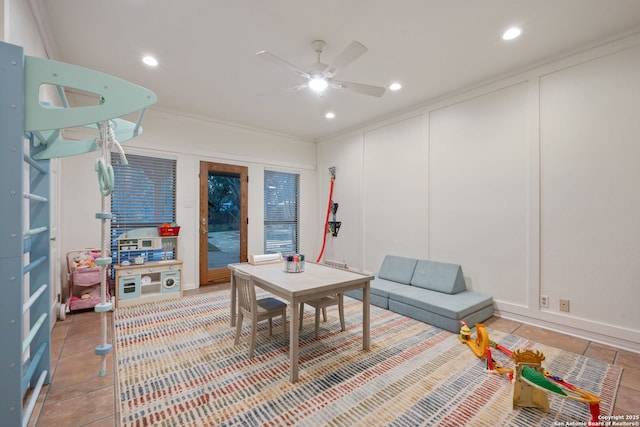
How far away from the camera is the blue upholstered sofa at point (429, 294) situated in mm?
2977

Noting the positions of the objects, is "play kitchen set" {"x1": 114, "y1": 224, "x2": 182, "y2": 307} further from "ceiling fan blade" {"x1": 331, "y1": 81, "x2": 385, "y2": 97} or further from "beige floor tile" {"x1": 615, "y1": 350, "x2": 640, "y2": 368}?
"beige floor tile" {"x1": 615, "y1": 350, "x2": 640, "y2": 368}

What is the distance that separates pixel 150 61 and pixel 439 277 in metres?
4.10

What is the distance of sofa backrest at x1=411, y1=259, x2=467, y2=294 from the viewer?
3412 mm

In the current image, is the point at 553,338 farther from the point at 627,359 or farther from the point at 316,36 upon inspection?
the point at 316,36

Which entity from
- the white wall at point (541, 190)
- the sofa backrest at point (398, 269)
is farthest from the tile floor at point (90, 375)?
the sofa backrest at point (398, 269)

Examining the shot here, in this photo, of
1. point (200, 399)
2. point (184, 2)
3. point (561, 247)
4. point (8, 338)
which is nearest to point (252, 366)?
point (200, 399)

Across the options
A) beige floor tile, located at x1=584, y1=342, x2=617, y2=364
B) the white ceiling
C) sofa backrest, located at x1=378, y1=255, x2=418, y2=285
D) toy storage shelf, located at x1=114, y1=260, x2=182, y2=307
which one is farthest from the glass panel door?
beige floor tile, located at x1=584, y1=342, x2=617, y2=364

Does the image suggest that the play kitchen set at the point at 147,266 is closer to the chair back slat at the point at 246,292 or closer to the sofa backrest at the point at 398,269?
Answer: the chair back slat at the point at 246,292

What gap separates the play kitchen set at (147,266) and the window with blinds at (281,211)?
5.72 feet

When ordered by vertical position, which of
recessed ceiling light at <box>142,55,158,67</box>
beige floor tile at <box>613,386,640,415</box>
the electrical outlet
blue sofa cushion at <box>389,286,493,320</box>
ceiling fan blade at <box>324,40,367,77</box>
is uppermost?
recessed ceiling light at <box>142,55,158,67</box>

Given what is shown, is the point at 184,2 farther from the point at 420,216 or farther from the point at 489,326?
the point at 489,326

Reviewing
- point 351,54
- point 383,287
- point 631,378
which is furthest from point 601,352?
point 351,54

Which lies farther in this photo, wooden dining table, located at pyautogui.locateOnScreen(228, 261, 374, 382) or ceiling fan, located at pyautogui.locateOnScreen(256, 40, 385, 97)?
Answer: ceiling fan, located at pyautogui.locateOnScreen(256, 40, 385, 97)

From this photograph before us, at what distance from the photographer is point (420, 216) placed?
4094mm
